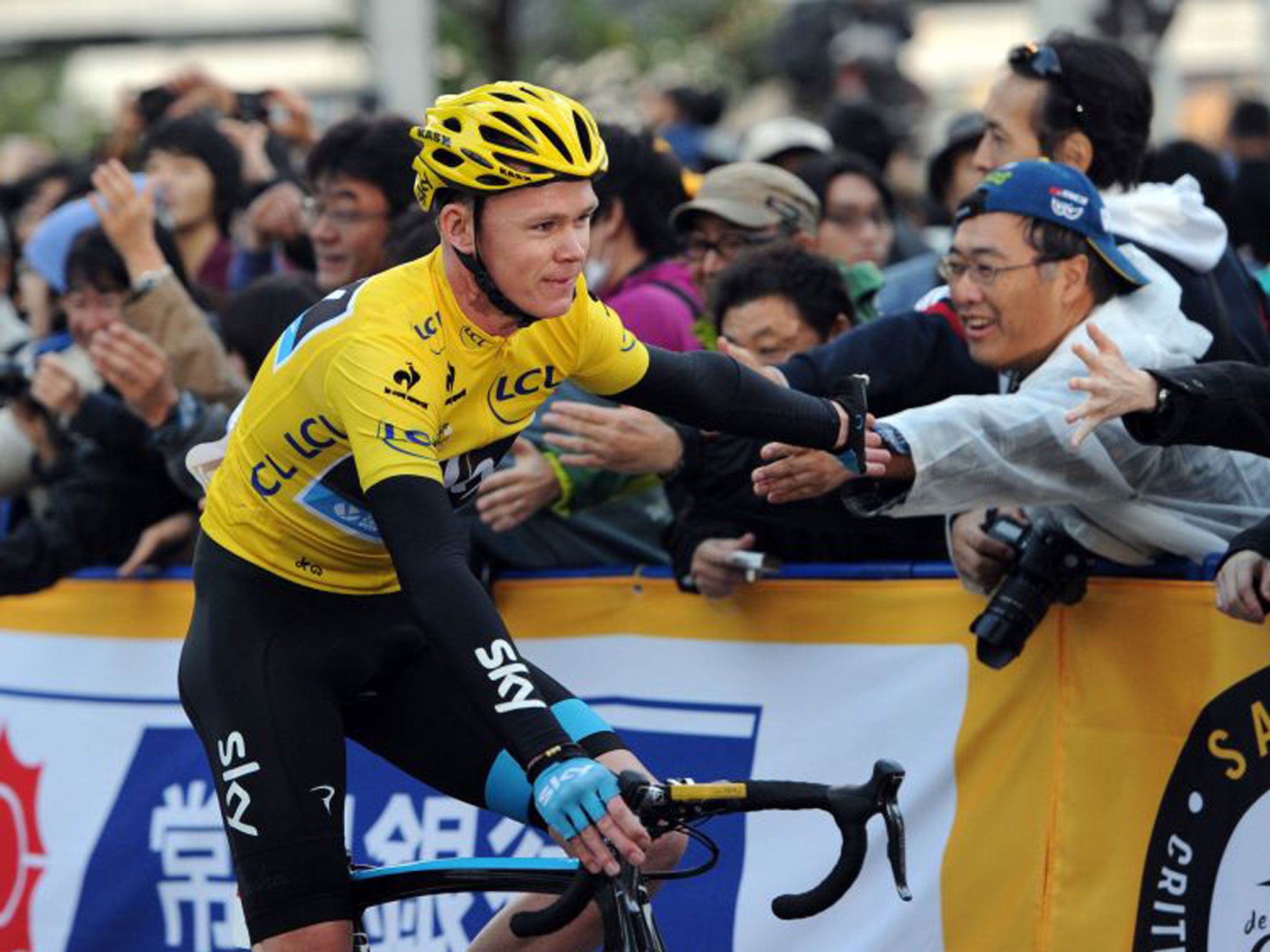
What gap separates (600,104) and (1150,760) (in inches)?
158

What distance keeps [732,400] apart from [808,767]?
1.45 metres

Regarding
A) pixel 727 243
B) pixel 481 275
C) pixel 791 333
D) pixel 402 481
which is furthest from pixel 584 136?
pixel 727 243

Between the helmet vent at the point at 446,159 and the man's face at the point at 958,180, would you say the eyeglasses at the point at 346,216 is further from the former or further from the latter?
the helmet vent at the point at 446,159

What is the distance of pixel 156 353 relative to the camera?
6594 millimetres

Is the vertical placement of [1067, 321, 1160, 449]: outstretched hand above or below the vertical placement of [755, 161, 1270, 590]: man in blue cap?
above

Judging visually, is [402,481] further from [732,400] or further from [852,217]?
[852,217]

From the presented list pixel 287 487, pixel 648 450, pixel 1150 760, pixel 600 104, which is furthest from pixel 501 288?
pixel 600 104

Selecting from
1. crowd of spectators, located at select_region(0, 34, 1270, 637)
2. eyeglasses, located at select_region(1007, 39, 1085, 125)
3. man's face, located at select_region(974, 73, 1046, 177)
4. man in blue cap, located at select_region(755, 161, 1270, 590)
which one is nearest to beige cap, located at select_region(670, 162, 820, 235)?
crowd of spectators, located at select_region(0, 34, 1270, 637)

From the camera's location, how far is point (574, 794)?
3.89 metres

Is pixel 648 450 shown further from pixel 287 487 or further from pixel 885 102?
pixel 885 102

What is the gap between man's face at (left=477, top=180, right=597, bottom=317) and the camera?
14.8 feet

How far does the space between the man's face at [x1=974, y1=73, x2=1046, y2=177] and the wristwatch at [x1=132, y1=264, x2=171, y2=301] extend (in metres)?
2.63

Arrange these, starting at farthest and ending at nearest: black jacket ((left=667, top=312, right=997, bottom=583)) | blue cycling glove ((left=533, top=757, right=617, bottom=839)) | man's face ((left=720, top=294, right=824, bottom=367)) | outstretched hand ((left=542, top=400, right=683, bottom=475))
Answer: man's face ((left=720, top=294, right=824, bottom=367))
black jacket ((left=667, top=312, right=997, bottom=583))
outstretched hand ((left=542, top=400, right=683, bottom=475))
blue cycling glove ((left=533, top=757, right=617, bottom=839))

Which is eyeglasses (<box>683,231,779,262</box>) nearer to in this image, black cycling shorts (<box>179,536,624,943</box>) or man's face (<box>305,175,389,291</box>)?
man's face (<box>305,175,389,291</box>)
